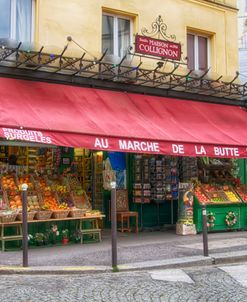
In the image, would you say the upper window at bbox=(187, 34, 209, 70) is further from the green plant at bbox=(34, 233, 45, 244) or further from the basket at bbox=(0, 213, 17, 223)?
the basket at bbox=(0, 213, 17, 223)

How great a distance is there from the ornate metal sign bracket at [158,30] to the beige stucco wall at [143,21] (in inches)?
5.1

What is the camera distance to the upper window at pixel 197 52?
15.0 metres

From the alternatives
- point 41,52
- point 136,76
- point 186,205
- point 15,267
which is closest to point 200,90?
point 136,76

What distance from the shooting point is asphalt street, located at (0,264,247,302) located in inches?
263

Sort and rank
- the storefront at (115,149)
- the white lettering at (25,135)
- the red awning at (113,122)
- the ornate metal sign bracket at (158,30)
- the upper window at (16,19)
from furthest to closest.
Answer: the ornate metal sign bracket at (158,30) → the upper window at (16,19) → the storefront at (115,149) → the red awning at (113,122) → the white lettering at (25,135)

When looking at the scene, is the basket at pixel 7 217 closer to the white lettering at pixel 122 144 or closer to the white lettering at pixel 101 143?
the white lettering at pixel 101 143

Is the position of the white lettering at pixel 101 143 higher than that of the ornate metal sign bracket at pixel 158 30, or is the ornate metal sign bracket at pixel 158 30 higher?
the ornate metal sign bracket at pixel 158 30

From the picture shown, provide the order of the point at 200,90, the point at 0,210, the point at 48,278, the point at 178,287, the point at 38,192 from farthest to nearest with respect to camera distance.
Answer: the point at 200,90 → the point at 38,192 → the point at 0,210 → the point at 48,278 → the point at 178,287

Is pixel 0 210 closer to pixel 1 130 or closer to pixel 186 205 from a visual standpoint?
pixel 1 130

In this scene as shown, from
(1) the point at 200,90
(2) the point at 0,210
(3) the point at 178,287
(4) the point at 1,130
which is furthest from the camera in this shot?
(1) the point at 200,90

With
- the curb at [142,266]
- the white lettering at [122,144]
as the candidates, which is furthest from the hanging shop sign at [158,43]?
the curb at [142,266]

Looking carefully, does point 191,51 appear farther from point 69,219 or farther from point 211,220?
point 69,219

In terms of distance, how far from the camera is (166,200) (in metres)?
14.4

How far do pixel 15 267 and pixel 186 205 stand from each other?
5.70 meters
